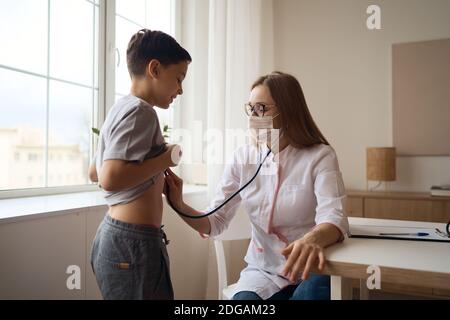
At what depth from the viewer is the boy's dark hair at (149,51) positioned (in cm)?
89

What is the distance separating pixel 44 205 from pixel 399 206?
2158mm

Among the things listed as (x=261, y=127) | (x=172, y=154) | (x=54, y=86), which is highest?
(x=54, y=86)

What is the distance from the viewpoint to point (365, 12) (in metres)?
2.92

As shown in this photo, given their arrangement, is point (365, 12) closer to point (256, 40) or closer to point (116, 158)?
point (256, 40)

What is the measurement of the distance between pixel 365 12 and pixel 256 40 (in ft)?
3.23

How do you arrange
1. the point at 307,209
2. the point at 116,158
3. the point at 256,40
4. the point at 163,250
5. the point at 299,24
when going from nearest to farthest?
the point at 116,158
the point at 163,250
the point at 307,209
the point at 256,40
the point at 299,24

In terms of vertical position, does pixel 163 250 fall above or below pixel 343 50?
below

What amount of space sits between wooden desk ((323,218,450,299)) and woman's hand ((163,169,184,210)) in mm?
448

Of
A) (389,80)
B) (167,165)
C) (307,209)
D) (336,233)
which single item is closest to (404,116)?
(389,80)

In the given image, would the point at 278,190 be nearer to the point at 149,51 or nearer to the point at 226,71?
the point at 149,51

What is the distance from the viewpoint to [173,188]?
1050mm

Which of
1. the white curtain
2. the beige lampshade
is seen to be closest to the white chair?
the white curtain

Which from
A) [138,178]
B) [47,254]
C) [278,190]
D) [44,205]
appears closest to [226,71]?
[278,190]

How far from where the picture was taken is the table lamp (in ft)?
8.46
